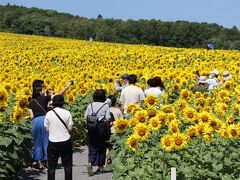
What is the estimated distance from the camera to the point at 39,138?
10.7m

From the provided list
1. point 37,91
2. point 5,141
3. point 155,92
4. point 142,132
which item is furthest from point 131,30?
point 142,132

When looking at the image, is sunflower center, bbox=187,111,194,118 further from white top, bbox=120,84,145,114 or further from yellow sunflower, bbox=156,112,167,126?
white top, bbox=120,84,145,114

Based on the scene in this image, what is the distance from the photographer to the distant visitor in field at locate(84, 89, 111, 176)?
32.9ft

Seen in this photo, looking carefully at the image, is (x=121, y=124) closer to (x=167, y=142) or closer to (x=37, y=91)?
(x=167, y=142)

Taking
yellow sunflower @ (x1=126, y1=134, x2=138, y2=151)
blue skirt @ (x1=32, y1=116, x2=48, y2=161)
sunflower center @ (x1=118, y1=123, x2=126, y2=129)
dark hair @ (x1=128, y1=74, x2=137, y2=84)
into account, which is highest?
dark hair @ (x1=128, y1=74, x2=137, y2=84)

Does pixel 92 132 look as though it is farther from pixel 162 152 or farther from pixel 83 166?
pixel 162 152

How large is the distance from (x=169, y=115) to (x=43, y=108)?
3157 mm

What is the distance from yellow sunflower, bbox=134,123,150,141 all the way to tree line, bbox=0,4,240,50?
65.8 m

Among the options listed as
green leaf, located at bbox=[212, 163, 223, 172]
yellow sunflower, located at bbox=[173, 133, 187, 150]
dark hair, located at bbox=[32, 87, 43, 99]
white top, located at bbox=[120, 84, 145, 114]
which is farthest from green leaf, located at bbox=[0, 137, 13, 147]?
green leaf, located at bbox=[212, 163, 223, 172]

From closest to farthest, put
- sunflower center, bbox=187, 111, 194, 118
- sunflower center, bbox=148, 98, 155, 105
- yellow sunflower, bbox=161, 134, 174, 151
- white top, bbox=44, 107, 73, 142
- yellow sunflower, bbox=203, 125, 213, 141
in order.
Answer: yellow sunflower, bbox=161, 134, 174, 151 < yellow sunflower, bbox=203, 125, 213, 141 < sunflower center, bbox=187, 111, 194, 118 < white top, bbox=44, 107, 73, 142 < sunflower center, bbox=148, 98, 155, 105

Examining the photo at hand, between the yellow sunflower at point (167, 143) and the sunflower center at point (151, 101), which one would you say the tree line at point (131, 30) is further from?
the yellow sunflower at point (167, 143)

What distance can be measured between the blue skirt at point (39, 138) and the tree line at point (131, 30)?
63179 millimetres

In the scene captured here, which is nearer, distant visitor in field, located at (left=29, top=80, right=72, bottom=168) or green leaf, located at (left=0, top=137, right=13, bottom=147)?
green leaf, located at (left=0, top=137, right=13, bottom=147)

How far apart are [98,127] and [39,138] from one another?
1.24 metres
